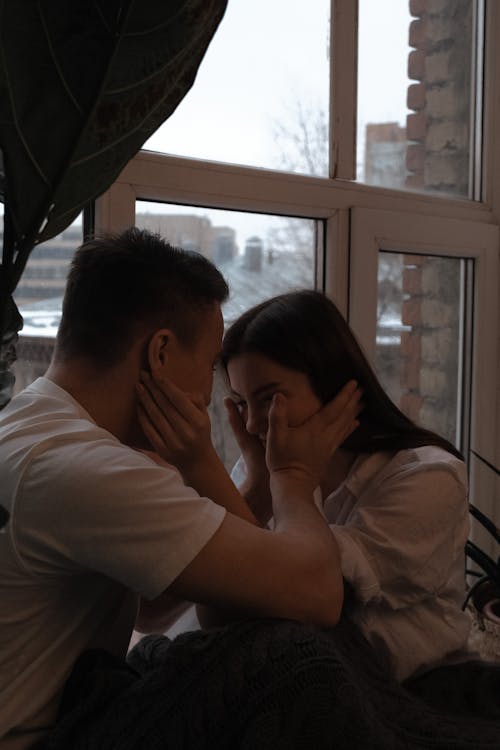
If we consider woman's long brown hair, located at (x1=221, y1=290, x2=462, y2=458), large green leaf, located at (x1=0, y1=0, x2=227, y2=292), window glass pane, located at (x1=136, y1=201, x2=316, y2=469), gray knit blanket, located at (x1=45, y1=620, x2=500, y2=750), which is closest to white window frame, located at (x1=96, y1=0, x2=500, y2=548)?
window glass pane, located at (x1=136, y1=201, x2=316, y2=469)

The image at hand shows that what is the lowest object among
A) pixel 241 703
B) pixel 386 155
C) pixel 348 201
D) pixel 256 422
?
pixel 241 703

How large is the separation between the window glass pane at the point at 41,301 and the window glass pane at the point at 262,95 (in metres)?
0.28

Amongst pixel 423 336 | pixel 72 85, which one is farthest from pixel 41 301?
pixel 423 336

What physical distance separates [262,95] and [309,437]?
34.2 inches

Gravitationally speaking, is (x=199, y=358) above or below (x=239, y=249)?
below

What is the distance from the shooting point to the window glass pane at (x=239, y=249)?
1.71 m

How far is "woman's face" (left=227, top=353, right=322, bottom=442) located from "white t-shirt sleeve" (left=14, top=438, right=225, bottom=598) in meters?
0.53

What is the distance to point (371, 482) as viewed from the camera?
4.88 feet

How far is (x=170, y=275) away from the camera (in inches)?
47.4

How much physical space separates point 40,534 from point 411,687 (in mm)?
684

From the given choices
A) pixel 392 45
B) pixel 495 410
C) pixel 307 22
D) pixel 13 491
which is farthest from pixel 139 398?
pixel 495 410

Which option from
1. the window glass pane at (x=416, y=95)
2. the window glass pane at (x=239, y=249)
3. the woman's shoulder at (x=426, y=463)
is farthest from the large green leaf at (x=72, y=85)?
the window glass pane at (x=416, y=95)

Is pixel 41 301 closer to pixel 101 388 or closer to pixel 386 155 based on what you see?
pixel 101 388

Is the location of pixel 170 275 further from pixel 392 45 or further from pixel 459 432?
pixel 459 432
